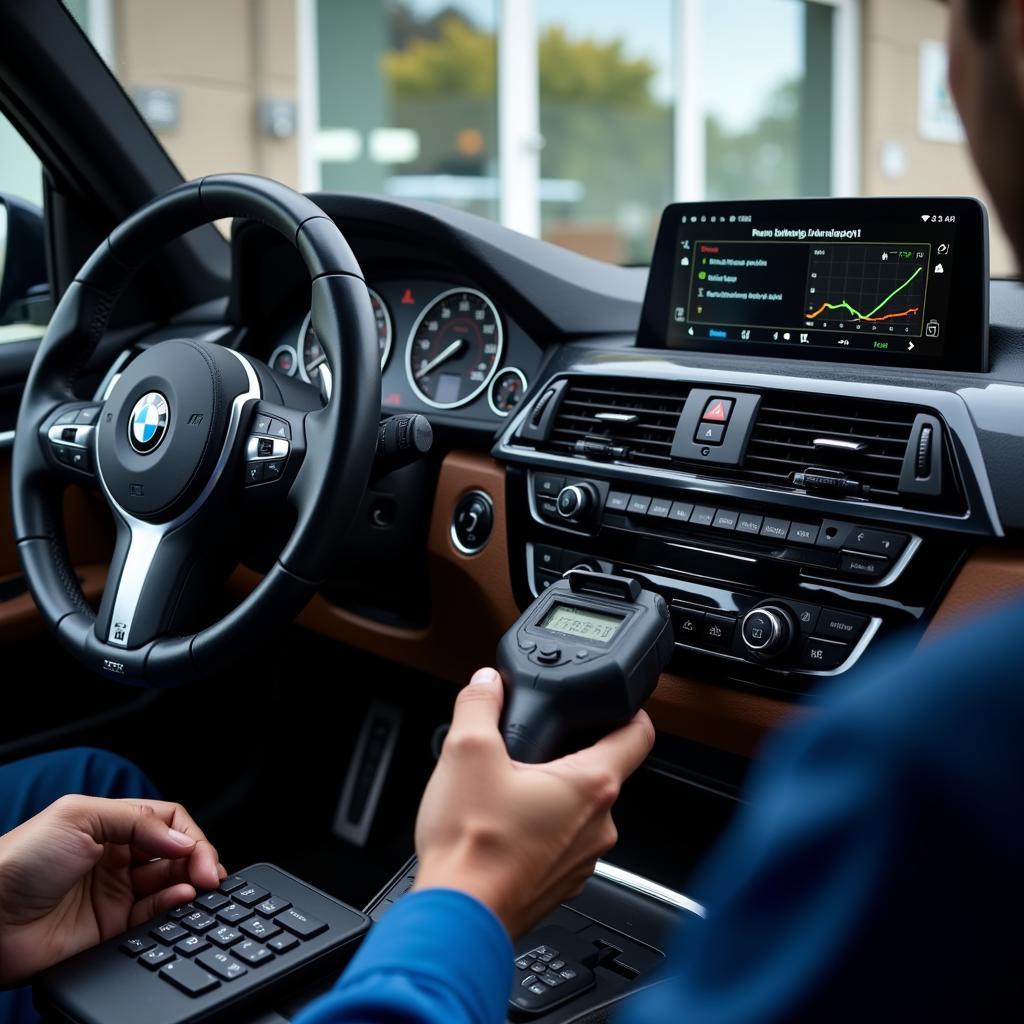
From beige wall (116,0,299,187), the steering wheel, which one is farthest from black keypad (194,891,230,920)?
beige wall (116,0,299,187)

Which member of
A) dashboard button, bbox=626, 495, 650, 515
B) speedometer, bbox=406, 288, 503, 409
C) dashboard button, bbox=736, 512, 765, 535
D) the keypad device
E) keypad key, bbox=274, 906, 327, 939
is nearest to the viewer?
the keypad device

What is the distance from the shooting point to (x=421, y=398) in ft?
5.34

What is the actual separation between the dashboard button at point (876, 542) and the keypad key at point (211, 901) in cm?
66

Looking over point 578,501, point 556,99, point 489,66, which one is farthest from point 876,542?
point 556,99

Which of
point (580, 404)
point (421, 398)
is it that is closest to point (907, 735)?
point (580, 404)

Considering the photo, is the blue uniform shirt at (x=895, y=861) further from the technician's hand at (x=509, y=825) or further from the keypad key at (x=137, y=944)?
the keypad key at (x=137, y=944)

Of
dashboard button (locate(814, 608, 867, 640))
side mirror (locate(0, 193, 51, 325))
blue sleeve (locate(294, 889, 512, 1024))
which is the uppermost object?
side mirror (locate(0, 193, 51, 325))

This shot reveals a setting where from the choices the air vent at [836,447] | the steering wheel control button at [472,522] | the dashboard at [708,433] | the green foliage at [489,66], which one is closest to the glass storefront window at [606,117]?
the green foliage at [489,66]

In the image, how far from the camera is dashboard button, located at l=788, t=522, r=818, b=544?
1164 millimetres

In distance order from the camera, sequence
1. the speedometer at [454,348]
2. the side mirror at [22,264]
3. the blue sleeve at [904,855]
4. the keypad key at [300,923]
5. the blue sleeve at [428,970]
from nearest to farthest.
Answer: the blue sleeve at [904,855] < the blue sleeve at [428,970] < the keypad key at [300,923] < the speedometer at [454,348] < the side mirror at [22,264]

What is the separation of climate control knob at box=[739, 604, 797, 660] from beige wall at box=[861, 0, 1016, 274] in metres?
7.78

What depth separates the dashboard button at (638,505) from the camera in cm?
131

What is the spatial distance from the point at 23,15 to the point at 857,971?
1.64 meters

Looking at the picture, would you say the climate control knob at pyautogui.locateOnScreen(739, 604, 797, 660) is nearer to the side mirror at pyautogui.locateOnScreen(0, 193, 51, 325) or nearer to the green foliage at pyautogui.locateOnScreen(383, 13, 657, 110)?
the side mirror at pyautogui.locateOnScreen(0, 193, 51, 325)
